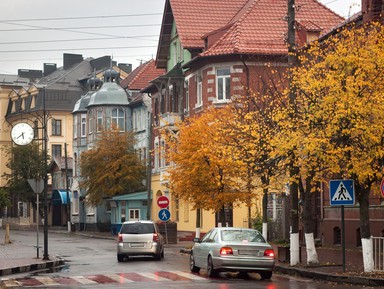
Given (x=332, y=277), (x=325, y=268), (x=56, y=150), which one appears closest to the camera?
(x=332, y=277)

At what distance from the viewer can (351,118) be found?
72.8 feet

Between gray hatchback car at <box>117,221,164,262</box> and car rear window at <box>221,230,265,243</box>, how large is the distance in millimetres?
9138

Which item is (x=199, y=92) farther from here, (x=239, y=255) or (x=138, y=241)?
(x=239, y=255)

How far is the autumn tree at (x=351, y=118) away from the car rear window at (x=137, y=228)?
1147 centimetres

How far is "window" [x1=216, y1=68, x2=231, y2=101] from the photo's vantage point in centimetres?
5127

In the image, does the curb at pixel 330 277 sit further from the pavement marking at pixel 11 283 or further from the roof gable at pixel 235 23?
the roof gable at pixel 235 23

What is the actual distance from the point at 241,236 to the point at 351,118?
15.4 feet

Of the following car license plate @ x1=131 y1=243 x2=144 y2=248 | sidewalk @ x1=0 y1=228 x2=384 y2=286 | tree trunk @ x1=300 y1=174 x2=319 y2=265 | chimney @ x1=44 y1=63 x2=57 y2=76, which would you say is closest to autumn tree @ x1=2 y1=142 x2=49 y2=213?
chimney @ x1=44 y1=63 x2=57 y2=76

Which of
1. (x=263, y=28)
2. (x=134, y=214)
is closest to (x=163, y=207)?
(x=263, y=28)

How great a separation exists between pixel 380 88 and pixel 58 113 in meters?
83.6

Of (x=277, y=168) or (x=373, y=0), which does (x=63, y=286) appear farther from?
(x=373, y=0)

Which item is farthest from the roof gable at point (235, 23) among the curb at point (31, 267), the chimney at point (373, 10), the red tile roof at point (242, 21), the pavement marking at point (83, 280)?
the pavement marking at point (83, 280)

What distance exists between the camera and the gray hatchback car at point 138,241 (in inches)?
1302

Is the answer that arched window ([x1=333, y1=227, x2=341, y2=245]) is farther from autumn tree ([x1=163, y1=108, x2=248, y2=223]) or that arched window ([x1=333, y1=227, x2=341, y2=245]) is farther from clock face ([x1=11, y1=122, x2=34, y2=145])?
clock face ([x1=11, y1=122, x2=34, y2=145])
